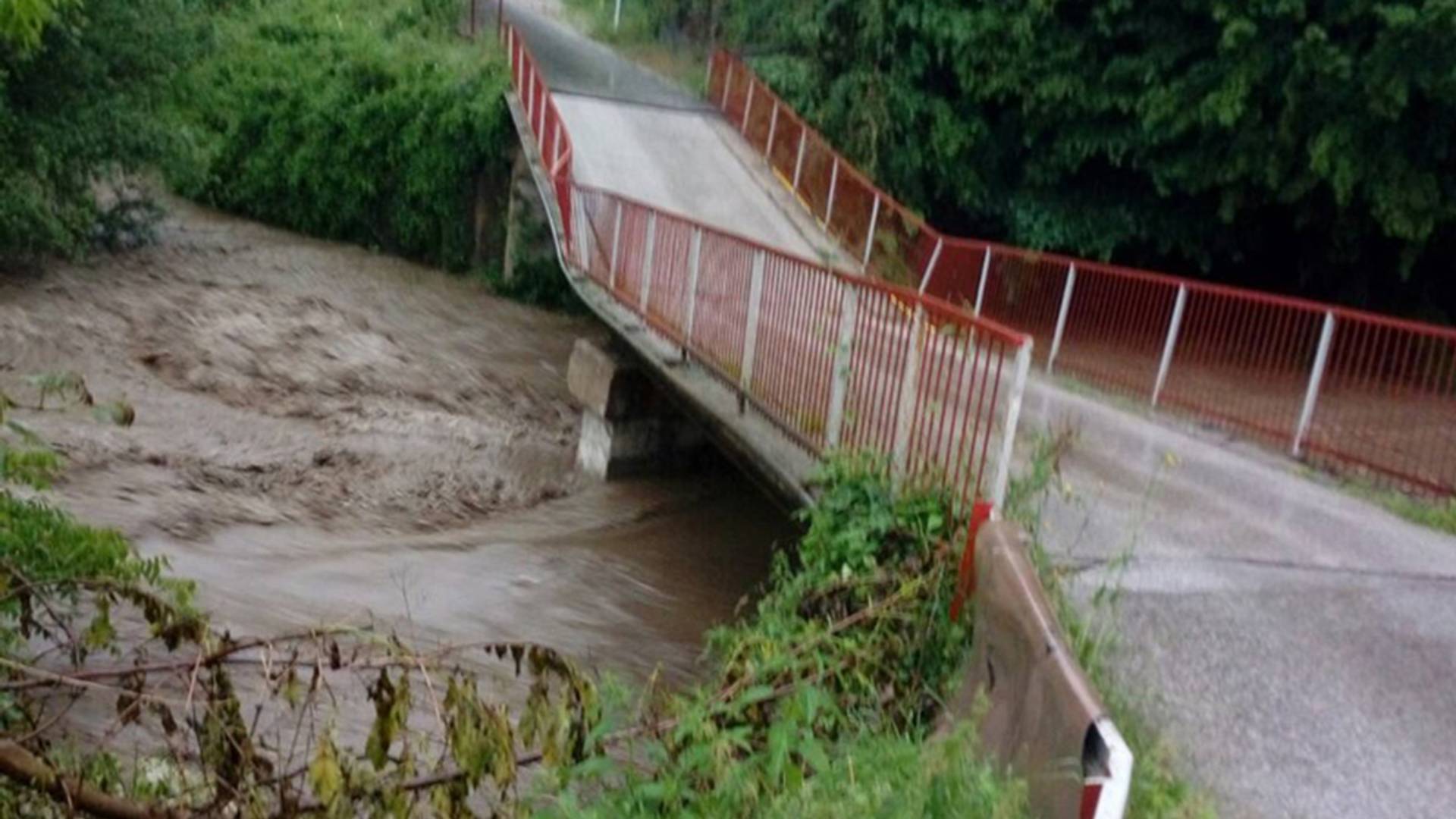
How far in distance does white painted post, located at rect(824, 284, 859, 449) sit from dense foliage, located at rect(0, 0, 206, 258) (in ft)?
39.0

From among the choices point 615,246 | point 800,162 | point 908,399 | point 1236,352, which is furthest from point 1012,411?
point 800,162

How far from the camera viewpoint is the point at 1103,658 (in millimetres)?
5879

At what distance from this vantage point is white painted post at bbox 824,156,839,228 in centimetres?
1888

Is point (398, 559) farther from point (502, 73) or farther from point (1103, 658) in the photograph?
point (502, 73)

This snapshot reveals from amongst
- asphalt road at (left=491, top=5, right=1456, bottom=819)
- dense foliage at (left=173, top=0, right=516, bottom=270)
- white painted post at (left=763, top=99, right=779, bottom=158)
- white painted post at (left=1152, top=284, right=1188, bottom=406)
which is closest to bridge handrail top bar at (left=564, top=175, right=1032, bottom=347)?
asphalt road at (left=491, top=5, right=1456, bottom=819)

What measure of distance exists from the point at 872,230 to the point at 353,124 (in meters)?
11.2

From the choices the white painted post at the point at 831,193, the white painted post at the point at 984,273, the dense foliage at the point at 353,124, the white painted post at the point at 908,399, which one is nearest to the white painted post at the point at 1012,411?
the white painted post at the point at 908,399

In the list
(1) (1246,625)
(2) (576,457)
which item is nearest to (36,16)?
(1) (1246,625)

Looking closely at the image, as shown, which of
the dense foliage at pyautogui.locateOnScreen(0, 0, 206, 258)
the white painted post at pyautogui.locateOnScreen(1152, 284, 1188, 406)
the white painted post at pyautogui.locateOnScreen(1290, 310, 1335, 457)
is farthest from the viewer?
the dense foliage at pyautogui.locateOnScreen(0, 0, 206, 258)

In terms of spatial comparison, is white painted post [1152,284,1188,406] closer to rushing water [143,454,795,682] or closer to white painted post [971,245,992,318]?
white painted post [971,245,992,318]

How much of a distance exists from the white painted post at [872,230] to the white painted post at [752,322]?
7858mm

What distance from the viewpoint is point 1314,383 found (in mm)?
10414

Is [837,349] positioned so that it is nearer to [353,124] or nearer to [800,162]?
[800,162]

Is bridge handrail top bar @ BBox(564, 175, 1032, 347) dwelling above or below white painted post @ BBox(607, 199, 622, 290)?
above
